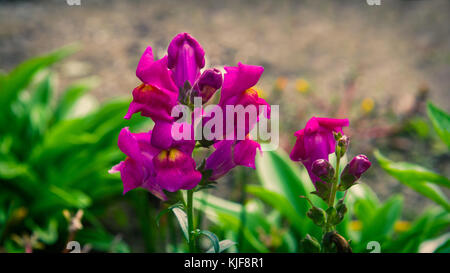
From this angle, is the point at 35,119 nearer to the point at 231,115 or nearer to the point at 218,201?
the point at 218,201

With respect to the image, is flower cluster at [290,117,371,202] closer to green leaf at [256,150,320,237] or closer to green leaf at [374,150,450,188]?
green leaf at [374,150,450,188]

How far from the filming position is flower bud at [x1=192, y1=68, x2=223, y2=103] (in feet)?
2.59

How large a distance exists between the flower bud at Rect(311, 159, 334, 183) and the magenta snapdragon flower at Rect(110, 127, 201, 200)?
21 cm

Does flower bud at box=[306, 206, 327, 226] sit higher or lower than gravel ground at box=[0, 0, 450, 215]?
lower

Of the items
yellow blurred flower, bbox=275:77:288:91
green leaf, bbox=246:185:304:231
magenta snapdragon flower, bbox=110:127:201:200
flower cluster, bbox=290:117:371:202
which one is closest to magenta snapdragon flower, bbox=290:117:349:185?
flower cluster, bbox=290:117:371:202

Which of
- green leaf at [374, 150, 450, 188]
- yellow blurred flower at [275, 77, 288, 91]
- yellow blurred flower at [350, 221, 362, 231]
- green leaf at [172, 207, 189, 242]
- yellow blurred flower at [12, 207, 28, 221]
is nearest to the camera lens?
green leaf at [172, 207, 189, 242]

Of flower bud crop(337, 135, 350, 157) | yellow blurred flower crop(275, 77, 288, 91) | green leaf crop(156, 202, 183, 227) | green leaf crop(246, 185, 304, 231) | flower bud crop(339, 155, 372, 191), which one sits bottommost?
green leaf crop(246, 185, 304, 231)

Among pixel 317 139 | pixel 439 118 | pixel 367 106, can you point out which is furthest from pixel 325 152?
pixel 367 106

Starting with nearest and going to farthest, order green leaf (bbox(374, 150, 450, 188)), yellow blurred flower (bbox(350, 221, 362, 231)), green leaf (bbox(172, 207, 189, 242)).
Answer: green leaf (bbox(172, 207, 189, 242)), green leaf (bbox(374, 150, 450, 188)), yellow blurred flower (bbox(350, 221, 362, 231))

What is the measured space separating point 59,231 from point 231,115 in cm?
140

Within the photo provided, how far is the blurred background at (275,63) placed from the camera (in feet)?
6.94

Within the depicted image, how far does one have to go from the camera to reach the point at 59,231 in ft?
6.32

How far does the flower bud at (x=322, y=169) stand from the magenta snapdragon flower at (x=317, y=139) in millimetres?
34

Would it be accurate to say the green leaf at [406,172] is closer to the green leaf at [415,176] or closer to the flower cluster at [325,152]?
the green leaf at [415,176]
